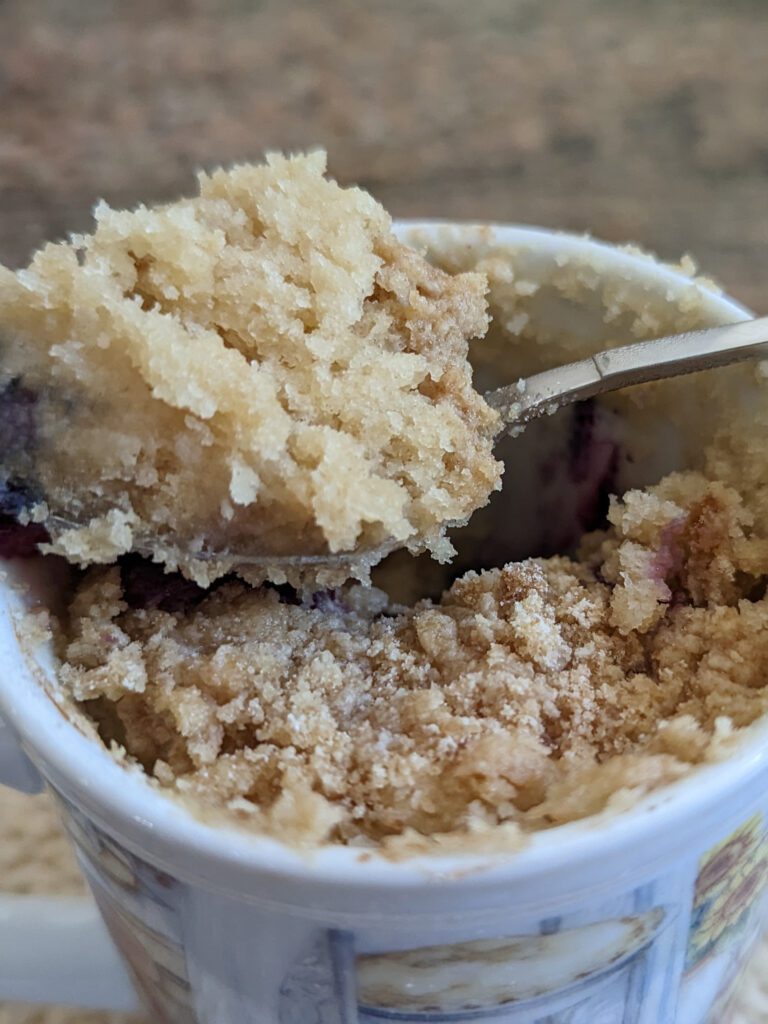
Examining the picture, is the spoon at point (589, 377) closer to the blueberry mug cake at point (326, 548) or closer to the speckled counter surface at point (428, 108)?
the blueberry mug cake at point (326, 548)

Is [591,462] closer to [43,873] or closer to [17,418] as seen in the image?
[17,418]

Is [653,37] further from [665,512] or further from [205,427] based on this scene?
[205,427]

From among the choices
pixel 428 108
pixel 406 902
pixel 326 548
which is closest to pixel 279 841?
pixel 406 902

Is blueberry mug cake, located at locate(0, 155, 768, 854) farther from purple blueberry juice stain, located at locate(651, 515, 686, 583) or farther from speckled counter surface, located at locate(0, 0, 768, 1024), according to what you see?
speckled counter surface, located at locate(0, 0, 768, 1024)

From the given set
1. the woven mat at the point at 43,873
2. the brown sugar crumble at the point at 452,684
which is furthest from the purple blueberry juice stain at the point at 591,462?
the woven mat at the point at 43,873

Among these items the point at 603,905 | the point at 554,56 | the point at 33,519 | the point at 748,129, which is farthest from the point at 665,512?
the point at 554,56

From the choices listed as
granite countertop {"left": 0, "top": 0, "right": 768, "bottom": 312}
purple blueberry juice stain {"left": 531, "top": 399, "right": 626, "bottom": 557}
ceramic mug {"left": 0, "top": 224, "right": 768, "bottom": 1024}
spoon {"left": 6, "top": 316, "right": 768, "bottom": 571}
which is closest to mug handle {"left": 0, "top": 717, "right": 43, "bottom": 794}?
ceramic mug {"left": 0, "top": 224, "right": 768, "bottom": 1024}
